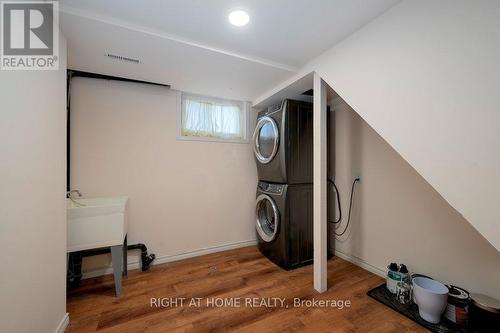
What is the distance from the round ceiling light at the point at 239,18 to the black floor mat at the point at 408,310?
245 cm

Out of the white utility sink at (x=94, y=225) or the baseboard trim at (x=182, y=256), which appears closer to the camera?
the white utility sink at (x=94, y=225)

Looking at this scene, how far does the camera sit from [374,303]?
65.6 inches

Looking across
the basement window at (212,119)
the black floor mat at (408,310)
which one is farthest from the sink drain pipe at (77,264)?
the black floor mat at (408,310)

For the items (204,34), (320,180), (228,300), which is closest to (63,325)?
(228,300)

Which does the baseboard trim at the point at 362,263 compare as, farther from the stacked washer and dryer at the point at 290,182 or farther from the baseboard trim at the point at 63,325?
the baseboard trim at the point at 63,325

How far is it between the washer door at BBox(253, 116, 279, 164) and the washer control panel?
0.31 m

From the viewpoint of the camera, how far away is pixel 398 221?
78.2 inches

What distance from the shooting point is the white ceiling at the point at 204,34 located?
1.25m

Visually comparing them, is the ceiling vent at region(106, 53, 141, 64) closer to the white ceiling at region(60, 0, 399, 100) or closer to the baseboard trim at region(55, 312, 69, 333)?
the white ceiling at region(60, 0, 399, 100)

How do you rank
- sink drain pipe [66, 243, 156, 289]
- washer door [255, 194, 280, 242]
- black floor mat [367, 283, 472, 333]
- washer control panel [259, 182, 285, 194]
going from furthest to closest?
washer door [255, 194, 280, 242] < washer control panel [259, 182, 285, 194] < sink drain pipe [66, 243, 156, 289] < black floor mat [367, 283, 472, 333]

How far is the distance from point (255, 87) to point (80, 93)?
1891 millimetres

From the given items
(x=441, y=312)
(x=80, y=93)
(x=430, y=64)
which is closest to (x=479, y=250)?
(x=441, y=312)

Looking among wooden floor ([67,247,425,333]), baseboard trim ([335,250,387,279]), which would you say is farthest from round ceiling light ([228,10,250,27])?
baseboard trim ([335,250,387,279])

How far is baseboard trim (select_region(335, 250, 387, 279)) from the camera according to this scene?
211cm
